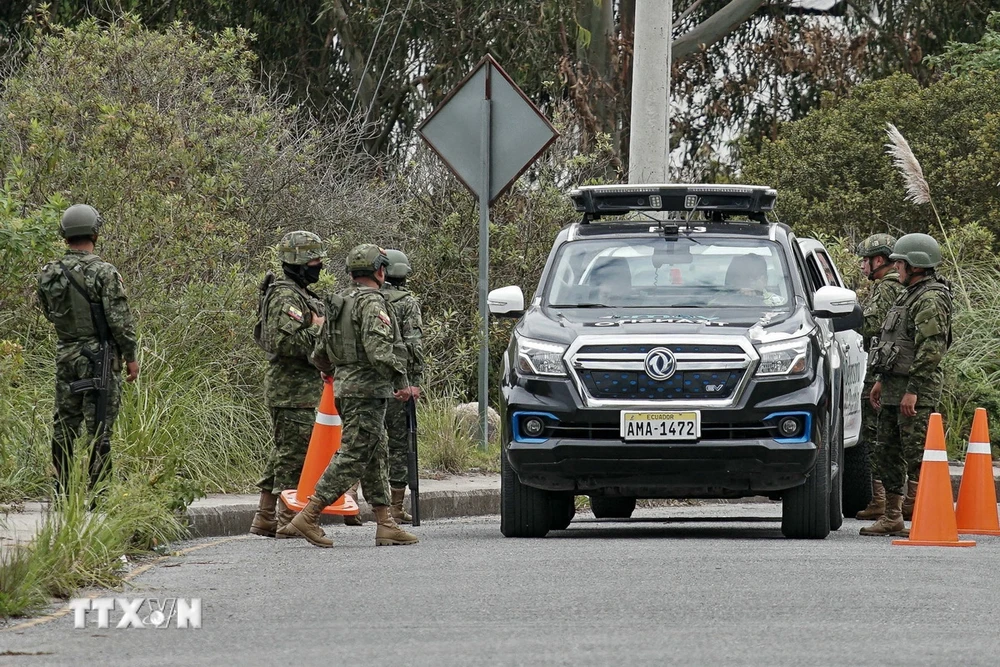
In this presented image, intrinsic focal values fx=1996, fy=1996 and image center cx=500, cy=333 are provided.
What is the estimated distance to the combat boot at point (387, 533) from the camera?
11.2 meters

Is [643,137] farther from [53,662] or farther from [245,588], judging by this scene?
[53,662]

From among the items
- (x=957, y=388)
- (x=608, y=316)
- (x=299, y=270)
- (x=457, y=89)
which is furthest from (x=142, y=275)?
(x=957, y=388)

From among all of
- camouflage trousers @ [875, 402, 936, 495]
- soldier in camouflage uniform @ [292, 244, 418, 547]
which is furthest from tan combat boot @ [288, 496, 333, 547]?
camouflage trousers @ [875, 402, 936, 495]

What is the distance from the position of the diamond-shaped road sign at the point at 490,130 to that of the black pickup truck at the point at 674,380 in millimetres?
2904

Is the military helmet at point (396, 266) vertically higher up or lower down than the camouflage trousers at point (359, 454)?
higher up

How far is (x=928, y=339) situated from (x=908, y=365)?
0.35 meters

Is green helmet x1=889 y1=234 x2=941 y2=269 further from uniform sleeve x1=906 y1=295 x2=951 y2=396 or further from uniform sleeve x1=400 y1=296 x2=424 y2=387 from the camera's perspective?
uniform sleeve x1=400 y1=296 x2=424 y2=387

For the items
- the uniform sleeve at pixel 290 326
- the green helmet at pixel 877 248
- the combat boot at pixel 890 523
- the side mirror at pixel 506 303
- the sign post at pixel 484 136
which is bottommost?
the combat boot at pixel 890 523

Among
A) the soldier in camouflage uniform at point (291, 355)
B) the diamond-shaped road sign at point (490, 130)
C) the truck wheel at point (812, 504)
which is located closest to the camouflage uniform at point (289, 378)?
the soldier in camouflage uniform at point (291, 355)

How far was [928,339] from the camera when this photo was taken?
12.5m

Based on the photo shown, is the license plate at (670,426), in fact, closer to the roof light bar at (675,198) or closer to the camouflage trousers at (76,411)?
the roof light bar at (675,198)

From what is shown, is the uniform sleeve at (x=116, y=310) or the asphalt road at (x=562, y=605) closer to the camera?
the asphalt road at (x=562, y=605)

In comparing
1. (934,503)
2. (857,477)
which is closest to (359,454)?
(934,503)

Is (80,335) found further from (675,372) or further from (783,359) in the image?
(783,359)
